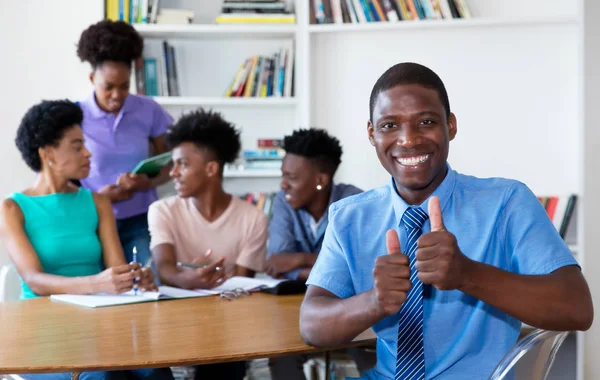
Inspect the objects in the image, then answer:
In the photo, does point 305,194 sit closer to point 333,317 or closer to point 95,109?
point 95,109

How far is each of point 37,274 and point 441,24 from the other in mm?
2569

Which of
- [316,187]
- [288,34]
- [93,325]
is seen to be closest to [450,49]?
[288,34]

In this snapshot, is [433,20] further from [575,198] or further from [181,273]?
[181,273]

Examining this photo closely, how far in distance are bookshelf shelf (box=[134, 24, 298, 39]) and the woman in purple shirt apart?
48cm

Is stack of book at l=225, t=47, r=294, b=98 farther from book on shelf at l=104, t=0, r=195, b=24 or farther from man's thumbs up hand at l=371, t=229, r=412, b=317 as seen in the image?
man's thumbs up hand at l=371, t=229, r=412, b=317

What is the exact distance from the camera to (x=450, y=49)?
4109 mm

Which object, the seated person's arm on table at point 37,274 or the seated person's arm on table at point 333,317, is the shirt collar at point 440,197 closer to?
the seated person's arm on table at point 333,317

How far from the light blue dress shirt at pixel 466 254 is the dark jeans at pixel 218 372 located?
1015 millimetres

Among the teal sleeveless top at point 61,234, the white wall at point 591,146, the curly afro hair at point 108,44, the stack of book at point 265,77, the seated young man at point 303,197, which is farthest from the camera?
the stack of book at point 265,77

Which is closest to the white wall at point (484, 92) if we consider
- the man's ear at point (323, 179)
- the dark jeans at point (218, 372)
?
the man's ear at point (323, 179)

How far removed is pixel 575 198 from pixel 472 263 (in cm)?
291

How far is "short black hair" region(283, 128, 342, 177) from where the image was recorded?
3340mm

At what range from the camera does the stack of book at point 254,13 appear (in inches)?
163

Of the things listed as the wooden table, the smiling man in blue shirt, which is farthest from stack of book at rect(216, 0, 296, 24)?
the smiling man in blue shirt
